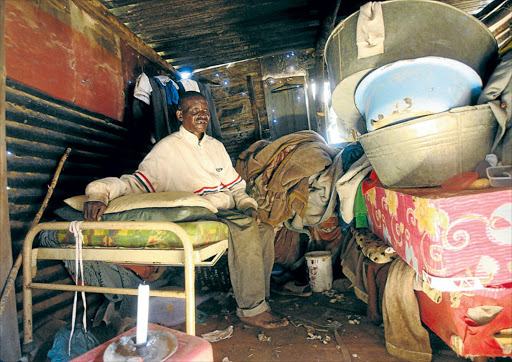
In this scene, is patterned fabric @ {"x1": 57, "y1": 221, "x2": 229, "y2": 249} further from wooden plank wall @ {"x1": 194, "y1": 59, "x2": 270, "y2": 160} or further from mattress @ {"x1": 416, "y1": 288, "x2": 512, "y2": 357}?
wooden plank wall @ {"x1": 194, "y1": 59, "x2": 270, "y2": 160}

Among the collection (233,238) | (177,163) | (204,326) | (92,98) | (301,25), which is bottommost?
(204,326)

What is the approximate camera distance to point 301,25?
4.21 m

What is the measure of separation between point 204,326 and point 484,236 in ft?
7.28

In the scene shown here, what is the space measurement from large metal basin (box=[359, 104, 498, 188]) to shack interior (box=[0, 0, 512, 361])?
1 cm

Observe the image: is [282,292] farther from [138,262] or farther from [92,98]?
[92,98]

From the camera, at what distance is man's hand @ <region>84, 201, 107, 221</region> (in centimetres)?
172

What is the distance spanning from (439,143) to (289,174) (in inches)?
67.1

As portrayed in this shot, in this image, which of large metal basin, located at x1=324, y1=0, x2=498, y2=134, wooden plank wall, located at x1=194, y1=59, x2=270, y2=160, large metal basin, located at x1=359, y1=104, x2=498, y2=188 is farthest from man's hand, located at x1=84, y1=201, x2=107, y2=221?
wooden plank wall, located at x1=194, y1=59, x2=270, y2=160

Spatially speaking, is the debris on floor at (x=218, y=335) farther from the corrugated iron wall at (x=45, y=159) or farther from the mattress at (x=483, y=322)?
the mattress at (x=483, y=322)

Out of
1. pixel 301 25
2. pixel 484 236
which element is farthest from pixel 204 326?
pixel 301 25

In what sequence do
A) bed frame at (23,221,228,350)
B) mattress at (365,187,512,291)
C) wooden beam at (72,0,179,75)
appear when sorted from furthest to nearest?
1. wooden beam at (72,0,179,75)
2. bed frame at (23,221,228,350)
3. mattress at (365,187,512,291)

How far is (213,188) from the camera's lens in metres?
2.68

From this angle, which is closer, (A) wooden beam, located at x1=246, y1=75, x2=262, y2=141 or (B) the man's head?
(B) the man's head

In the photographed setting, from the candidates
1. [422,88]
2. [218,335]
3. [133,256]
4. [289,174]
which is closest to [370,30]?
[422,88]
